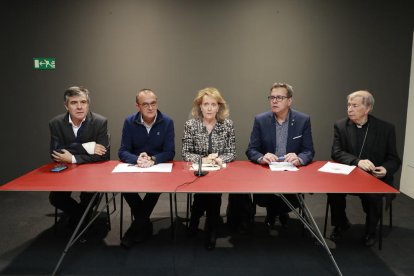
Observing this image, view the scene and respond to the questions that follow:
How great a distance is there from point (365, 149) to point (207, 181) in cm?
158

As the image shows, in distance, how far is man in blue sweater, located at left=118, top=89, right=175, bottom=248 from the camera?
286 cm

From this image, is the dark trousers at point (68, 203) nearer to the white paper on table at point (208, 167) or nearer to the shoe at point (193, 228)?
the shoe at point (193, 228)

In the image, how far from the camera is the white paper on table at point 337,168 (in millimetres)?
2520

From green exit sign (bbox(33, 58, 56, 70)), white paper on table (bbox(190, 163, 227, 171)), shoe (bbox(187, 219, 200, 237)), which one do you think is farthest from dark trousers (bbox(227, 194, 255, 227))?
green exit sign (bbox(33, 58, 56, 70))

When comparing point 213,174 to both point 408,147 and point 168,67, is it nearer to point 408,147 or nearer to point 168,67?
point 168,67

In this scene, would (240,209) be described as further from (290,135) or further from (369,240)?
(369,240)

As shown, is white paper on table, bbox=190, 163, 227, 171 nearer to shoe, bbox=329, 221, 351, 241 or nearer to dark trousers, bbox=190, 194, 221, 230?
dark trousers, bbox=190, 194, 221, 230

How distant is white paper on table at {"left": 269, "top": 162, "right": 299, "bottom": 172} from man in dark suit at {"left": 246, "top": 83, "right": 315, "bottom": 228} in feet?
0.57

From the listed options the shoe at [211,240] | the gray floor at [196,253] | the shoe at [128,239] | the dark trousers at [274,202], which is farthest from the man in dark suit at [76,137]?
the dark trousers at [274,202]

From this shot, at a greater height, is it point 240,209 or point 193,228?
point 240,209

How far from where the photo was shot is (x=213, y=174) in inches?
96.5

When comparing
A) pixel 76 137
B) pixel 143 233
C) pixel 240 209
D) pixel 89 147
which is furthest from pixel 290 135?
pixel 76 137

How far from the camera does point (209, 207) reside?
2.91 m

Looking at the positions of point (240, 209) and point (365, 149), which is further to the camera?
point (240, 209)
